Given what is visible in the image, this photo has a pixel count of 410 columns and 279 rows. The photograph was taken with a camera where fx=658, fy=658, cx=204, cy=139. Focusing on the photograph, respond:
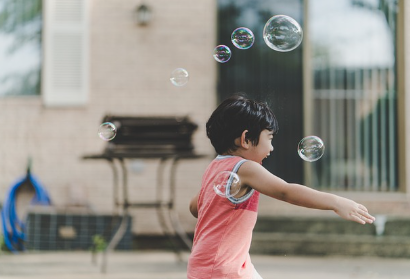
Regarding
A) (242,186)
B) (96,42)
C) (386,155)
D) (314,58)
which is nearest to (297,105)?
(314,58)

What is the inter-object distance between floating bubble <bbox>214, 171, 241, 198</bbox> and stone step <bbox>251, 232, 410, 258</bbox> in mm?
5414

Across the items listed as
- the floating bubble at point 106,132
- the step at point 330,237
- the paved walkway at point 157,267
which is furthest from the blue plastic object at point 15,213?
the floating bubble at point 106,132

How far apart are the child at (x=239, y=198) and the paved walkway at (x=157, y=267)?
3713mm

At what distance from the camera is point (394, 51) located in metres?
8.70

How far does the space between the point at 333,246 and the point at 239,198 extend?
5.56 meters

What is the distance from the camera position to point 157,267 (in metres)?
6.99

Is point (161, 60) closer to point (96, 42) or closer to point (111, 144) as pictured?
point (96, 42)

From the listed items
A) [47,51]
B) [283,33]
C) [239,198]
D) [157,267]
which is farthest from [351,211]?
[47,51]

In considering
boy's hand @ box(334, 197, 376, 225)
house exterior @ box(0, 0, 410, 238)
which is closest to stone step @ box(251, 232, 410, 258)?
house exterior @ box(0, 0, 410, 238)

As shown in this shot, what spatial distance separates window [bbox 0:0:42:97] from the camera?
29.2 ft

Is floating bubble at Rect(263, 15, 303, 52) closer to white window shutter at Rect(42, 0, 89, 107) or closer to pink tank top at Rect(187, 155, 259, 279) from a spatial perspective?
pink tank top at Rect(187, 155, 259, 279)

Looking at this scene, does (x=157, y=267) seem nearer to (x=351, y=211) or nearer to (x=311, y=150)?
(x=311, y=150)

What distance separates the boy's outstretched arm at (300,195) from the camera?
101 inches

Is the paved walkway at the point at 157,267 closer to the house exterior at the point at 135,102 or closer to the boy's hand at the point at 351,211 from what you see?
the house exterior at the point at 135,102
